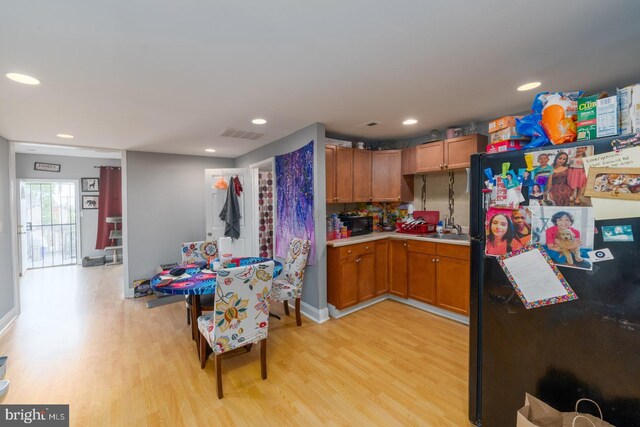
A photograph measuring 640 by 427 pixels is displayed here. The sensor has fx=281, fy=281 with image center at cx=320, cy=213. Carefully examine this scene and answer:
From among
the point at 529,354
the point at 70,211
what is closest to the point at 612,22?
the point at 529,354

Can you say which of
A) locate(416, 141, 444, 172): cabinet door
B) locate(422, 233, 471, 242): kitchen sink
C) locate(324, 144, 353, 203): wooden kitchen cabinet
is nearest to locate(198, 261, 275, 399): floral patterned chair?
locate(324, 144, 353, 203): wooden kitchen cabinet

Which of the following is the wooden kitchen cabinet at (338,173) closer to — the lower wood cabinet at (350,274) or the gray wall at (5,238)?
the lower wood cabinet at (350,274)

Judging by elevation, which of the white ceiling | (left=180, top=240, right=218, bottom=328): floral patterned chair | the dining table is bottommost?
the dining table

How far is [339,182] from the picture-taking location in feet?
12.1

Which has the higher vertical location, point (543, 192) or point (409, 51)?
point (409, 51)

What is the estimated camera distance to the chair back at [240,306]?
197 centimetres

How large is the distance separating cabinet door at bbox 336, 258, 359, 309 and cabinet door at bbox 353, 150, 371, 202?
97cm

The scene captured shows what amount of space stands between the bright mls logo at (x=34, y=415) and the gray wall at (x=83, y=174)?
560cm

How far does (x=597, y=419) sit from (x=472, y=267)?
2.41ft

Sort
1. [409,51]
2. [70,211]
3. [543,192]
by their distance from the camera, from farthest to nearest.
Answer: [70,211] → [409,51] → [543,192]

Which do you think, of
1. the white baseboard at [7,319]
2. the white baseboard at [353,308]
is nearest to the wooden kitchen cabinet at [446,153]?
the white baseboard at [353,308]

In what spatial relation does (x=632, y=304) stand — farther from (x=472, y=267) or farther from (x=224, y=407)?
(x=224, y=407)

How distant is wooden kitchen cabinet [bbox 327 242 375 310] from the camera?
333 cm

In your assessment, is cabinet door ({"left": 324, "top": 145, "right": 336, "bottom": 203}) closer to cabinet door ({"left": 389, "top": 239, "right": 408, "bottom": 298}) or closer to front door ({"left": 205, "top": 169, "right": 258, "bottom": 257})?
cabinet door ({"left": 389, "top": 239, "right": 408, "bottom": 298})
